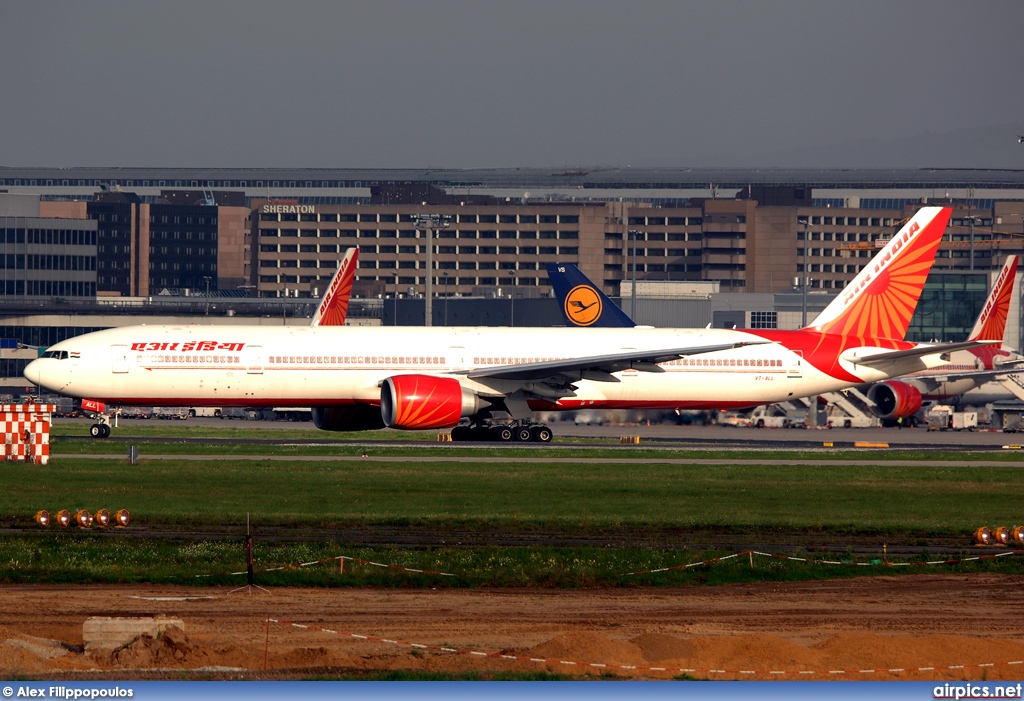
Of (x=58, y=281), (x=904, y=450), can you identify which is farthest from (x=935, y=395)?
→ (x=58, y=281)

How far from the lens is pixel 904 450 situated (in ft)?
185

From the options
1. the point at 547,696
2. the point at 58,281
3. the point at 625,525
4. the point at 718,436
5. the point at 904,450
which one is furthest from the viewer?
the point at 58,281

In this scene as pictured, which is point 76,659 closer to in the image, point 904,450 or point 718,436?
point 904,450

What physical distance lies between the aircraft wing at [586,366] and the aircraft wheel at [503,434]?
2790 mm

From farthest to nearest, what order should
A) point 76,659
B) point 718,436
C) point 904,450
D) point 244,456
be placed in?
point 718,436, point 904,450, point 244,456, point 76,659

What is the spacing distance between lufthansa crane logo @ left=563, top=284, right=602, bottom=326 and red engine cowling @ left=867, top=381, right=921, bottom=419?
18776 mm

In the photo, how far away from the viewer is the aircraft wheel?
5619cm

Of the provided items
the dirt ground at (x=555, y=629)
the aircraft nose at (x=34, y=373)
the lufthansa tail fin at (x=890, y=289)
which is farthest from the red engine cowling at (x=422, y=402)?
the dirt ground at (x=555, y=629)

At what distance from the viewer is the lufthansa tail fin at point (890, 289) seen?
6131 centimetres

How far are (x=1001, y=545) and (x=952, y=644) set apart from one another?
11687 millimetres

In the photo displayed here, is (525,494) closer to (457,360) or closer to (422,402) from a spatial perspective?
(422,402)

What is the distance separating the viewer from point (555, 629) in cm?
1728

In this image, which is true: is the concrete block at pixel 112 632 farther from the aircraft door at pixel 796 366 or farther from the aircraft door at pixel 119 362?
the aircraft door at pixel 796 366

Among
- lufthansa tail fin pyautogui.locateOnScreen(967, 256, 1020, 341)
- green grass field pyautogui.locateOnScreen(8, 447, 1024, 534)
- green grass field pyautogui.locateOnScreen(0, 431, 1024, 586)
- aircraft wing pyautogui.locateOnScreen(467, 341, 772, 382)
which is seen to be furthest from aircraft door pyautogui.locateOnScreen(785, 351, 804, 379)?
lufthansa tail fin pyautogui.locateOnScreen(967, 256, 1020, 341)
